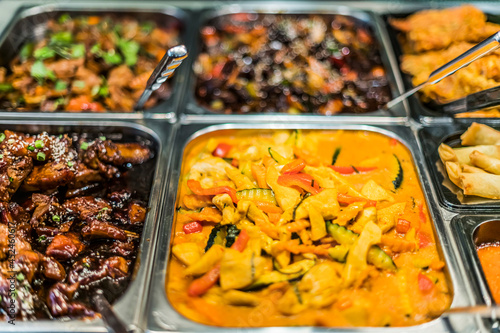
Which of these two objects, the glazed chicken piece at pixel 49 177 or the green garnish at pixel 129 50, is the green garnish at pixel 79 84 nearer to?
the green garnish at pixel 129 50

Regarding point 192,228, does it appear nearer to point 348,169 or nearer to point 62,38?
point 348,169

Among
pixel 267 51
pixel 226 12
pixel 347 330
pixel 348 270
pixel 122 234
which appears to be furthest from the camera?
pixel 226 12

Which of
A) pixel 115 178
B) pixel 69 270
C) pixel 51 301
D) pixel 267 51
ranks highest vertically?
pixel 267 51

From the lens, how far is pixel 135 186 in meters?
2.54

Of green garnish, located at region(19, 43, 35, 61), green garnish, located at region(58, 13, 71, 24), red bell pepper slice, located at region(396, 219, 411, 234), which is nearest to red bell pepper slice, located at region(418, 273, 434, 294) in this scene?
red bell pepper slice, located at region(396, 219, 411, 234)

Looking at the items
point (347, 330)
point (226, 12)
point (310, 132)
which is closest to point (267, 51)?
point (226, 12)

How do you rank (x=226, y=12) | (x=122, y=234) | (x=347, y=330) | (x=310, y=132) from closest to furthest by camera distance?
(x=347, y=330) → (x=122, y=234) → (x=310, y=132) → (x=226, y=12)

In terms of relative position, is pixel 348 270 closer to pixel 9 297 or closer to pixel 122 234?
pixel 122 234

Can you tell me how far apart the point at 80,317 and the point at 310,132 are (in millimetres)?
1822

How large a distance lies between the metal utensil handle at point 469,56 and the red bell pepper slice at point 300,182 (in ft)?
3.58

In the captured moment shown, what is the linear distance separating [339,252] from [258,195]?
21.4 inches

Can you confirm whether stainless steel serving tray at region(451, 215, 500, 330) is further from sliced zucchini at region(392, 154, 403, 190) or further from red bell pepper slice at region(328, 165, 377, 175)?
red bell pepper slice at region(328, 165, 377, 175)

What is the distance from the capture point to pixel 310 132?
2.83 meters

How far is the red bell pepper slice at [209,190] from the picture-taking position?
7.43 ft
